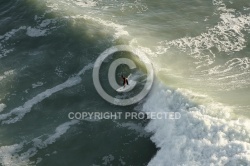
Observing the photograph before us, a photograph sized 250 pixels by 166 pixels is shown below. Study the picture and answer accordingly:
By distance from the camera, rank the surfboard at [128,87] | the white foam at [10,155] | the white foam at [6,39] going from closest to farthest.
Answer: the white foam at [10,155]
the surfboard at [128,87]
the white foam at [6,39]

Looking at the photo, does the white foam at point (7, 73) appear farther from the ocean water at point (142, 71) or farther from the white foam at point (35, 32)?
the white foam at point (35, 32)

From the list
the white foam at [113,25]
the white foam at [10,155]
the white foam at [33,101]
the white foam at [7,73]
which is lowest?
the white foam at [10,155]

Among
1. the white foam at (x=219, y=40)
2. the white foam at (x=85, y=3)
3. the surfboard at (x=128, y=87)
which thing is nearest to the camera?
the surfboard at (x=128, y=87)

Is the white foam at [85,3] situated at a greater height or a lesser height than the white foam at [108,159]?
greater

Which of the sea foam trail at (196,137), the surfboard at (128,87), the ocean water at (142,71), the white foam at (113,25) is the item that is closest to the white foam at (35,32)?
the ocean water at (142,71)

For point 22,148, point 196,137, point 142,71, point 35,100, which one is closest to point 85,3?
point 142,71

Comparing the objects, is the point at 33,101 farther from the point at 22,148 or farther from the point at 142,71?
the point at 142,71
